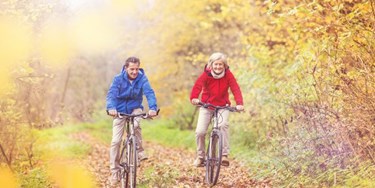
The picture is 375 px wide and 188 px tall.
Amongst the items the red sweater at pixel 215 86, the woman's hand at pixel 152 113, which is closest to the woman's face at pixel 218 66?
the red sweater at pixel 215 86

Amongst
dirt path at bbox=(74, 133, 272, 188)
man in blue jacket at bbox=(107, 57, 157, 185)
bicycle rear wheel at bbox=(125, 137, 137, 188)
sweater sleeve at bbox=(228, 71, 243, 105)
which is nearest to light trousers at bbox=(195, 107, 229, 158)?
sweater sleeve at bbox=(228, 71, 243, 105)

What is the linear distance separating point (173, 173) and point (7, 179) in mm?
3198

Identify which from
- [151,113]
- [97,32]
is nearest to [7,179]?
[151,113]

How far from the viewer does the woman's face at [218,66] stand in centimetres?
1031

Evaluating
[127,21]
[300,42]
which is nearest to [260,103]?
[300,42]

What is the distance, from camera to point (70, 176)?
512 inches

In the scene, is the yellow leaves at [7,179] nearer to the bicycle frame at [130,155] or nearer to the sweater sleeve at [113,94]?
the bicycle frame at [130,155]

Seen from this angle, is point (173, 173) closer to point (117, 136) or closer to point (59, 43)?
point (117, 136)

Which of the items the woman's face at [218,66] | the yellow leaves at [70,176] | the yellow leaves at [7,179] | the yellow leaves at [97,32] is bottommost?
the yellow leaves at [70,176]

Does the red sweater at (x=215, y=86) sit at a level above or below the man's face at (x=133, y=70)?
below

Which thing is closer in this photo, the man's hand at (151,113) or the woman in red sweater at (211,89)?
the man's hand at (151,113)

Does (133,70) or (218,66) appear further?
(218,66)

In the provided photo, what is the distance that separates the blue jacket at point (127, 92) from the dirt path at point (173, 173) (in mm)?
1274

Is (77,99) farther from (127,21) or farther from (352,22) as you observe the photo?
(352,22)
